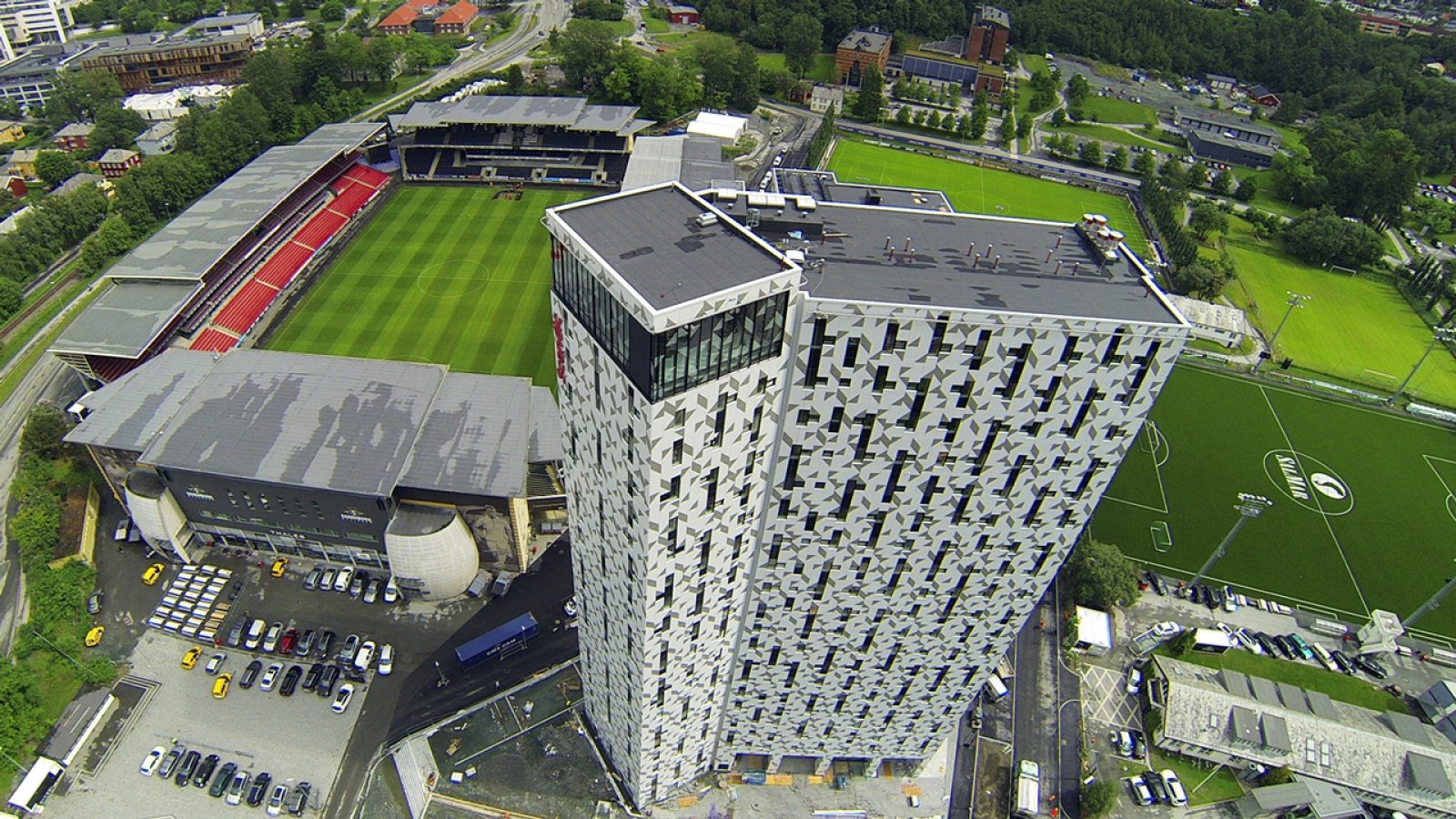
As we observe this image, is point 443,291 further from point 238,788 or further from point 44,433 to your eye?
point 238,788

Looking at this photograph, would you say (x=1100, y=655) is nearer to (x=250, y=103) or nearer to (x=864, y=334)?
(x=864, y=334)

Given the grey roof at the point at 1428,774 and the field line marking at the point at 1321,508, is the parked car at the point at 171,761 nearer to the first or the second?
the grey roof at the point at 1428,774

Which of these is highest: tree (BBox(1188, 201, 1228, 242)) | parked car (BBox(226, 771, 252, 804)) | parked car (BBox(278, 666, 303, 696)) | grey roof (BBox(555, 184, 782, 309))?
grey roof (BBox(555, 184, 782, 309))

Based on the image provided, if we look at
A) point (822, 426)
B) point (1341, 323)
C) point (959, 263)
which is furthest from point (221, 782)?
point (1341, 323)

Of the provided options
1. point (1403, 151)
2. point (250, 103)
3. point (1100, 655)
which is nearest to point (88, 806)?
point (1100, 655)

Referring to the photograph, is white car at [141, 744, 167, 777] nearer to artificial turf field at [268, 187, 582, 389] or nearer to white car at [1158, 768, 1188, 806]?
artificial turf field at [268, 187, 582, 389]

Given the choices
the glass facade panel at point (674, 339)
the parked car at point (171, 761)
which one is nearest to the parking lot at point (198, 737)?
the parked car at point (171, 761)

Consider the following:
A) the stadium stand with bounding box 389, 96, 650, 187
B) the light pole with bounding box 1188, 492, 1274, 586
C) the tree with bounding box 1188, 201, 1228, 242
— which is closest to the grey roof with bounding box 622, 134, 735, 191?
the stadium stand with bounding box 389, 96, 650, 187
